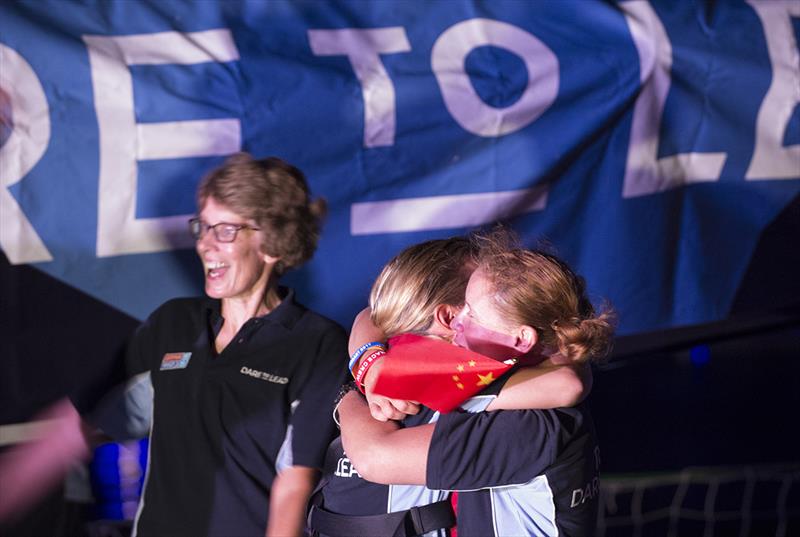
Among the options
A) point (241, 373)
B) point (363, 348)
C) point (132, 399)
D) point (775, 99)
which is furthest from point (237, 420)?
A: point (775, 99)

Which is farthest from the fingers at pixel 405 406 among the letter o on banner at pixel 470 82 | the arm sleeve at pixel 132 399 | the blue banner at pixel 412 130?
the letter o on banner at pixel 470 82

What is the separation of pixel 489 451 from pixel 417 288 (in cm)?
28

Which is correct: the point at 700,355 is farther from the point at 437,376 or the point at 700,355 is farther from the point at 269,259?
the point at 437,376

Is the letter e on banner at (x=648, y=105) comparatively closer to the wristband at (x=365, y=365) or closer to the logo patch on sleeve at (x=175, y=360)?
the logo patch on sleeve at (x=175, y=360)

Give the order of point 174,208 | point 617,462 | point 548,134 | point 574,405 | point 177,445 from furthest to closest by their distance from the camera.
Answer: point 617,462
point 548,134
point 174,208
point 177,445
point 574,405

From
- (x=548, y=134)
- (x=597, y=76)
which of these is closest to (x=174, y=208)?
(x=548, y=134)

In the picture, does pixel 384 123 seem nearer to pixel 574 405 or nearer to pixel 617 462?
pixel 574 405

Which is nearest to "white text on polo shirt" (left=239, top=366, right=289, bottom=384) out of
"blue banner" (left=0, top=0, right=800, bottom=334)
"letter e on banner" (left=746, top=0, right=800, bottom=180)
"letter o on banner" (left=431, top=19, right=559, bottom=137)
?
"blue banner" (left=0, top=0, right=800, bottom=334)

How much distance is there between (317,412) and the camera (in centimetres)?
202

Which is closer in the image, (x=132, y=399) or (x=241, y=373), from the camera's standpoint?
(x=241, y=373)

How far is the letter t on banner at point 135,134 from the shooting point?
2.39 m

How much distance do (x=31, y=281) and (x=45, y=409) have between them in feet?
1.09

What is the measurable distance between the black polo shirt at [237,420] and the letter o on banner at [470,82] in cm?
89

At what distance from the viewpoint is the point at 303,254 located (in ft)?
7.47
